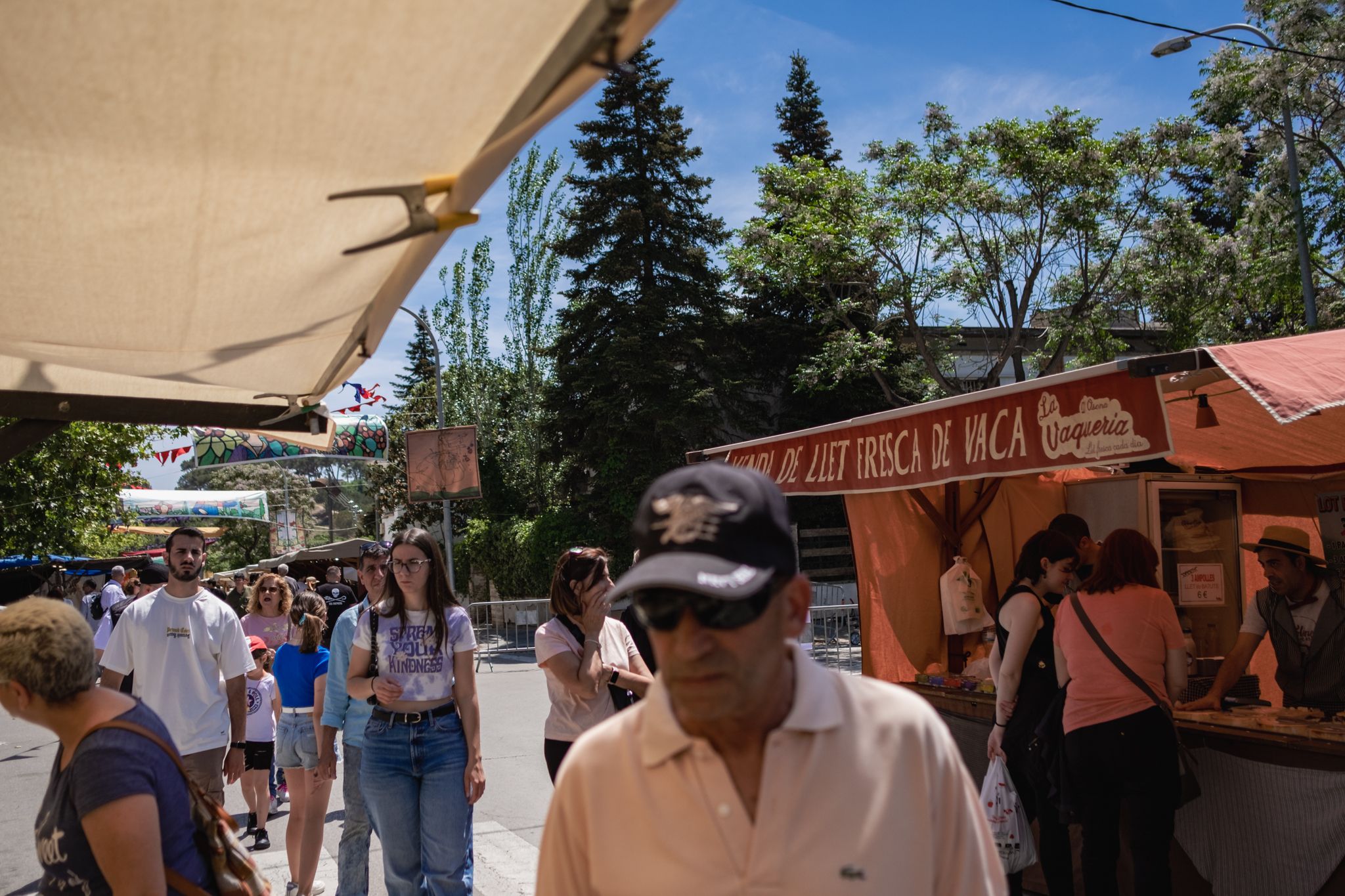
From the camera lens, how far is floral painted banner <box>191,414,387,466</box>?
34062 millimetres

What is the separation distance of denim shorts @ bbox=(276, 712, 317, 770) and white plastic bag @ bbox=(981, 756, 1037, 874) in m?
4.26

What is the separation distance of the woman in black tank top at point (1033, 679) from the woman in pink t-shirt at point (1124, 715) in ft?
1.30

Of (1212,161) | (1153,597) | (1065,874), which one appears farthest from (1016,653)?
(1212,161)

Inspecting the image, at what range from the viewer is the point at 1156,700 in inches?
194

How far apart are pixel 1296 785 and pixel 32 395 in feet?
19.2

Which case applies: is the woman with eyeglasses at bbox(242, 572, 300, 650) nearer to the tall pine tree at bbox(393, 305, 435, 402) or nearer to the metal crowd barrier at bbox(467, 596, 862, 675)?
the metal crowd barrier at bbox(467, 596, 862, 675)

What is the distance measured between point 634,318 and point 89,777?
2552cm

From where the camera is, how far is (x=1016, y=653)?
223 inches

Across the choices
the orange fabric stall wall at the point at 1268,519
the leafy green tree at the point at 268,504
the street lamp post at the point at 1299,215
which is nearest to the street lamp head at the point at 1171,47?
the street lamp post at the point at 1299,215

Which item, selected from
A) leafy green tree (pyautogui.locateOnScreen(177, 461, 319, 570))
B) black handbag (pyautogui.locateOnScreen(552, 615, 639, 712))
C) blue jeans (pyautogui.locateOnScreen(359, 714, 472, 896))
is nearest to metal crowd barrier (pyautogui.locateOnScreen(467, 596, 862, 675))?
black handbag (pyautogui.locateOnScreen(552, 615, 639, 712))

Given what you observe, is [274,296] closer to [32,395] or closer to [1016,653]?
[32,395]

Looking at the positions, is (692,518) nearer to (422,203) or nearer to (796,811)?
(796,811)

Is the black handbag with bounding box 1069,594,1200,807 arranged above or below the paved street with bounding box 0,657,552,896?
above

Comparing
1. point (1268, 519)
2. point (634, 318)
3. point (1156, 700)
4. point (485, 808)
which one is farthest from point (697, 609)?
point (634, 318)
